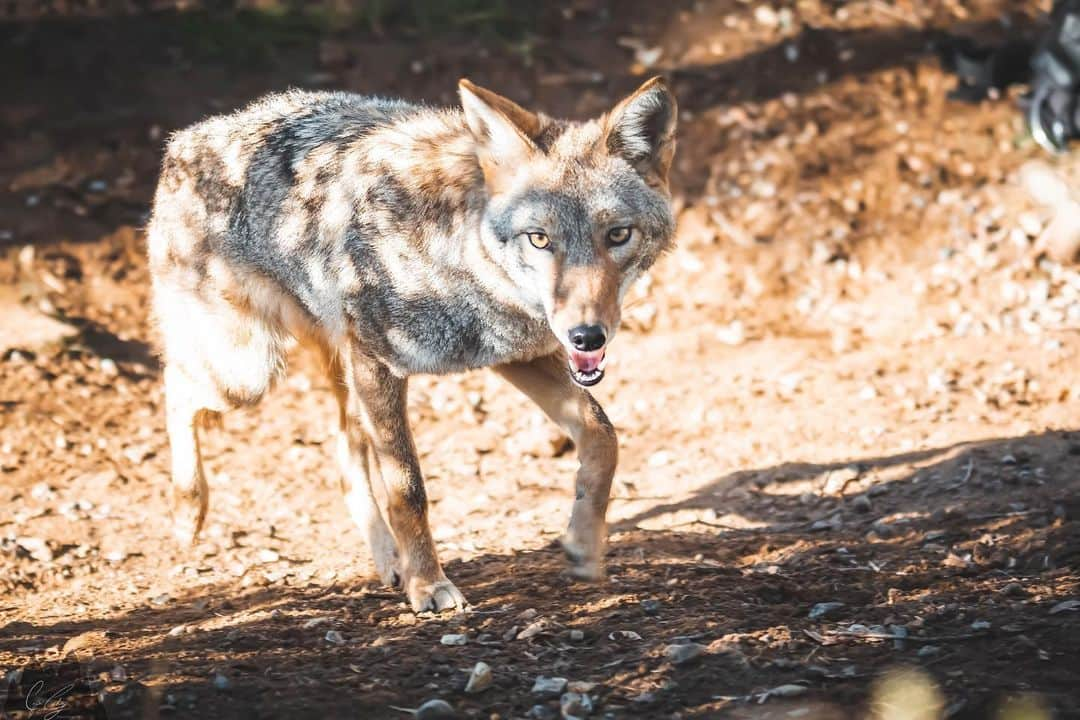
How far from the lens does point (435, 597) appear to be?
4.59m

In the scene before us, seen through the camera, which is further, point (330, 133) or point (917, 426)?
point (917, 426)

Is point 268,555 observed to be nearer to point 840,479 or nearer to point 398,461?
point 398,461

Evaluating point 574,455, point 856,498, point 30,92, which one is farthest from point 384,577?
point 30,92

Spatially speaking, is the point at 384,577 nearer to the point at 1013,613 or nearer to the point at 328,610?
the point at 328,610

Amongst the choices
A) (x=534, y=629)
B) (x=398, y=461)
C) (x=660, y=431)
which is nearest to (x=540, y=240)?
(x=398, y=461)

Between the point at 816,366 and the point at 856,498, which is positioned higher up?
the point at 816,366

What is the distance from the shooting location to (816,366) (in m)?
7.28

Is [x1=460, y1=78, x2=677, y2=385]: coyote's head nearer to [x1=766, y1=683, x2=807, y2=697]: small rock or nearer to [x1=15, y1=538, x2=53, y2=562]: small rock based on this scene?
[x1=766, y1=683, x2=807, y2=697]: small rock

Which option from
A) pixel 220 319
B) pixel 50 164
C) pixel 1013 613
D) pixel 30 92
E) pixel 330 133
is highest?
pixel 30 92

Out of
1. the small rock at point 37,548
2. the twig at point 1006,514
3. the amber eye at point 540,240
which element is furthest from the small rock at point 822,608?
the small rock at point 37,548

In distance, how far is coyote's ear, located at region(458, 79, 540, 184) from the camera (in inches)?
171

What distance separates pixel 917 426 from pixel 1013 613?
2.48 m

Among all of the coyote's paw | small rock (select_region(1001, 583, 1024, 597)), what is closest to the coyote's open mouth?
the coyote's paw

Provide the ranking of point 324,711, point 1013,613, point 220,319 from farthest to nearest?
point 220,319 < point 1013,613 < point 324,711
